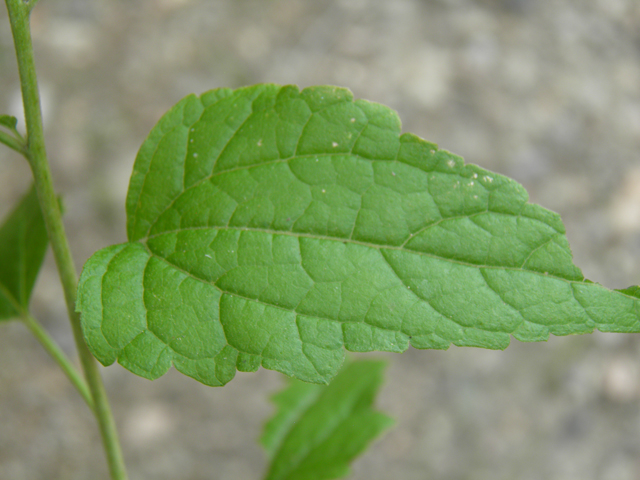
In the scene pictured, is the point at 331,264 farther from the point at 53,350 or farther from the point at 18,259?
the point at 18,259

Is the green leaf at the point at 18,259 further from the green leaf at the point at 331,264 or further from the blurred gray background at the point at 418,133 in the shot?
the blurred gray background at the point at 418,133

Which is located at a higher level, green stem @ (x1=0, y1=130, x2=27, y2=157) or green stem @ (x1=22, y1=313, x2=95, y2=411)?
green stem @ (x1=0, y1=130, x2=27, y2=157)

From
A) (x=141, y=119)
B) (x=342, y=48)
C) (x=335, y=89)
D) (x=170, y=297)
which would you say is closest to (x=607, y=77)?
(x=342, y=48)

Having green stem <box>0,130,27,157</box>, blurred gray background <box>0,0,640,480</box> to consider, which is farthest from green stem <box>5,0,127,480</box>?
blurred gray background <box>0,0,640,480</box>

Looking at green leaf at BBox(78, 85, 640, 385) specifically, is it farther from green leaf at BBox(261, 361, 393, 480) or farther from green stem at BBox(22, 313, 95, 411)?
green leaf at BBox(261, 361, 393, 480)

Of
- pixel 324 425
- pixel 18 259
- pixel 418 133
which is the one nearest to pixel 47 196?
pixel 18 259

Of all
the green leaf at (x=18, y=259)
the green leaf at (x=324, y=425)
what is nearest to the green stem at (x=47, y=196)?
the green leaf at (x=18, y=259)

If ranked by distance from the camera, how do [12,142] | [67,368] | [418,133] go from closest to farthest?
[12,142] < [67,368] < [418,133]
